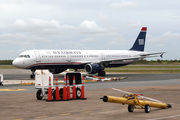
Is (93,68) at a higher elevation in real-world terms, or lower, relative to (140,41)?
lower

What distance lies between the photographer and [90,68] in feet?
138

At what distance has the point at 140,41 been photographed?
2143 inches

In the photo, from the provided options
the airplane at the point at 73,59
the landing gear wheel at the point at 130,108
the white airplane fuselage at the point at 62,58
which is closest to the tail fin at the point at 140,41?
the airplane at the point at 73,59

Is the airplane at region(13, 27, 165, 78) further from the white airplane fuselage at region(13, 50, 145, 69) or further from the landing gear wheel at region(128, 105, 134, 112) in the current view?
the landing gear wheel at region(128, 105, 134, 112)

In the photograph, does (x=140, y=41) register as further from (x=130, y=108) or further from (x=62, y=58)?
(x=130, y=108)

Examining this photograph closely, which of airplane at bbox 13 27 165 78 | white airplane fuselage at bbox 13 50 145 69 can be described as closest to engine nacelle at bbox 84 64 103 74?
airplane at bbox 13 27 165 78

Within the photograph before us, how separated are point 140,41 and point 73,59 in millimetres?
16197

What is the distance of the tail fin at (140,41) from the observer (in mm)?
53938

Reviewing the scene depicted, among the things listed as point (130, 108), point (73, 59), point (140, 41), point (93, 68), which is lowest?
point (130, 108)

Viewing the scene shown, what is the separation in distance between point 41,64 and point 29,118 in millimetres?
28967

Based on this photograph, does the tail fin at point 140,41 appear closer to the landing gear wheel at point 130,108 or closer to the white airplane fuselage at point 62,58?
the white airplane fuselage at point 62,58

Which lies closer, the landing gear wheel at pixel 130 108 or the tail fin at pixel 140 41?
the landing gear wheel at pixel 130 108

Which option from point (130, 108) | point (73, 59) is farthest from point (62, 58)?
point (130, 108)

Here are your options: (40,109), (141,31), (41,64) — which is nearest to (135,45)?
(141,31)
